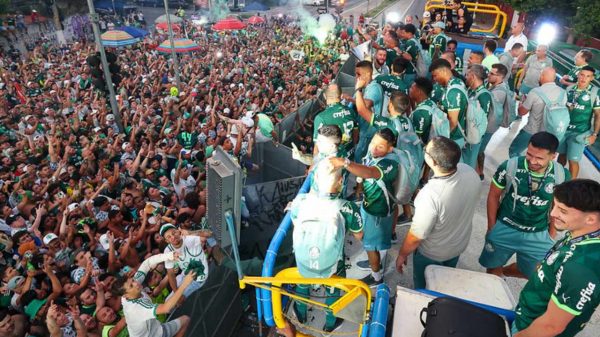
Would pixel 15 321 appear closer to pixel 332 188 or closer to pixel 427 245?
pixel 332 188

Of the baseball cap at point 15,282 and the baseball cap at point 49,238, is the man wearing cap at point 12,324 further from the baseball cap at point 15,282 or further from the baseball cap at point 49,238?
the baseball cap at point 49,238

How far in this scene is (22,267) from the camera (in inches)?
Answer: 210

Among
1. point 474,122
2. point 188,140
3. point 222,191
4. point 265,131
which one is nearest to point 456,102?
point 474,122

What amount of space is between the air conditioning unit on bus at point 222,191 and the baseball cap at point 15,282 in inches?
155

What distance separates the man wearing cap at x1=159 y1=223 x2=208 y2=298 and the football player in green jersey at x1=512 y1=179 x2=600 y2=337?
366 centimetres

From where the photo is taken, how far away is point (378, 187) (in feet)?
12.4

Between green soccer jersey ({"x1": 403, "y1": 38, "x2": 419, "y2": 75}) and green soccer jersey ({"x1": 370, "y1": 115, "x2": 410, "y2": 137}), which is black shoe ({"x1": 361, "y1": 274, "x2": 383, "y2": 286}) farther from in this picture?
green soccer jersey ({"x1": 403, "y1": 38, "x2": 419, "y2": 75})

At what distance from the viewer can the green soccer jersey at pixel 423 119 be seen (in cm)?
492

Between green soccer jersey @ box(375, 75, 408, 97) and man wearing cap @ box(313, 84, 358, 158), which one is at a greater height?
green soccer jersey @ box(375, 75, 408, 97)

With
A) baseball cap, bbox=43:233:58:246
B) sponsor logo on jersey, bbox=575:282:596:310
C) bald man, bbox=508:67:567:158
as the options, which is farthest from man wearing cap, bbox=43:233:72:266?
bald man, bbox=508:67:567:158

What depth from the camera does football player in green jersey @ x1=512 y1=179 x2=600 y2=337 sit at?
2.06 metres

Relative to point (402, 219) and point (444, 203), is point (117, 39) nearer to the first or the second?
point (402, 219)

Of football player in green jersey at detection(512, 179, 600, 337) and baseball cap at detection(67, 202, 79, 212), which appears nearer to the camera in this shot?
football player in green jersey at detection(512, 179, 600, 337)

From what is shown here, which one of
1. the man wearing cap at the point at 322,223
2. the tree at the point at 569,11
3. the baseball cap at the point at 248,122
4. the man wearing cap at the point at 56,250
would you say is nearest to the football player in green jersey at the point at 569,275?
the man wearing cap at the point at 322,223
